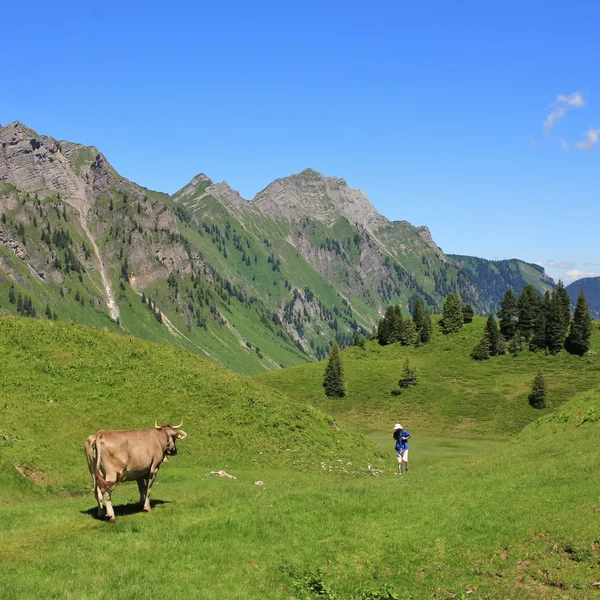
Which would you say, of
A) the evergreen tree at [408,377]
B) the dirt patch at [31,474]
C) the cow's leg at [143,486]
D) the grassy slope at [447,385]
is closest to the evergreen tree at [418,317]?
the grassy slope at [447,385]

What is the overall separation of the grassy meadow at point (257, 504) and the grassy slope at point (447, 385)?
202 ft

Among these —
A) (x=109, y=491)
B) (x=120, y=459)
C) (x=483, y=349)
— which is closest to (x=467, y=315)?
(x=483, y=349)

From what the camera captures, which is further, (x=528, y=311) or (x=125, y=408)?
(x=528, y=311)

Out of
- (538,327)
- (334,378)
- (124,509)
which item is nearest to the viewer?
(124,509)

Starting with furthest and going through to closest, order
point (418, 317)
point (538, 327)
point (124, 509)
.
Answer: point (418, 317) → point (538, 327) → point (124, 509)

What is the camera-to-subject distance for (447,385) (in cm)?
12688

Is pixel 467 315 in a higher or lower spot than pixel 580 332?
higher

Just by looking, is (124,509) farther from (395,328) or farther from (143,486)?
(395,328)

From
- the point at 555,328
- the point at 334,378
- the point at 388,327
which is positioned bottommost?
the point at 334,378

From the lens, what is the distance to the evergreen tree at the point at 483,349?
13725cm

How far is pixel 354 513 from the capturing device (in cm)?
2284

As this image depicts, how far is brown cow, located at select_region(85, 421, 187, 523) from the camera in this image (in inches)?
881

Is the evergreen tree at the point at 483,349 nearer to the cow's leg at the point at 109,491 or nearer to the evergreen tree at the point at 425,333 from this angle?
the evergreen tree at the point at 425,333

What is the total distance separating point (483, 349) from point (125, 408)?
106m
